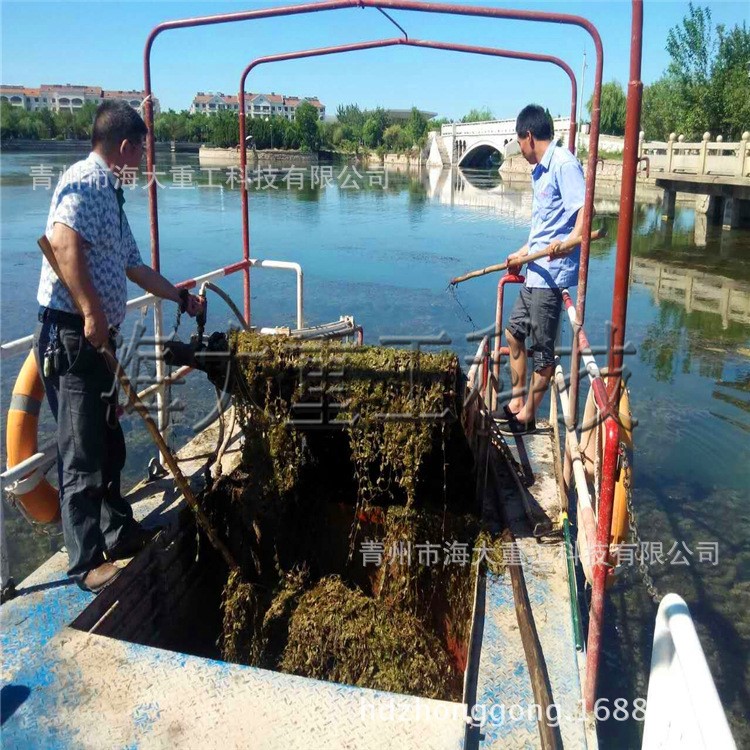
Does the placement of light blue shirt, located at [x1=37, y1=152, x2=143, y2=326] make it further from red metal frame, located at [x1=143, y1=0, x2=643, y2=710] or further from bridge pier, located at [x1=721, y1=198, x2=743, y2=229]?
bridge pier, located at [x1=721, y1=198, x2=743, y2=229]

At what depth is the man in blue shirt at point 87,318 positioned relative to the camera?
9.13ft

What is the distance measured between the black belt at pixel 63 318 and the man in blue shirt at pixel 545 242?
258cm

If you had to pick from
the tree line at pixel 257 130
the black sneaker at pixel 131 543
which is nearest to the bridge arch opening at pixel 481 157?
the tree line at pixel 257 130

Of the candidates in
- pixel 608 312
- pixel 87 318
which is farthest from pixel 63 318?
pixel 608 312

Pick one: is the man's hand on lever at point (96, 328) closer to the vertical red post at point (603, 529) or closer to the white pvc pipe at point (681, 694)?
the vertical red post at point (603, 529)

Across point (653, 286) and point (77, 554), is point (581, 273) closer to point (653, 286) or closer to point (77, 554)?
point (77, 554)

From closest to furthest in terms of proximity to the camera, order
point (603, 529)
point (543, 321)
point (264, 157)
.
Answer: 1. point (603, 529)
2. point (543, 321)
3. point (264, 157)

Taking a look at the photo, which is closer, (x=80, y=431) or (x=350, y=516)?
(x=80, y=431)

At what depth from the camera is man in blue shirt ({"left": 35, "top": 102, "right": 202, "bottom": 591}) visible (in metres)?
2.78

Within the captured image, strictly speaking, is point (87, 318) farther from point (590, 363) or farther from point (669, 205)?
point (669, 205)

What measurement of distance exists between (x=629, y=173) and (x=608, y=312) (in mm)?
11164

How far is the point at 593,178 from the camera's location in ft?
11.0

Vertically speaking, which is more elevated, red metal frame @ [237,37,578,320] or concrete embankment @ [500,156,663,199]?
concrete embankment @ [500,156,663,199]

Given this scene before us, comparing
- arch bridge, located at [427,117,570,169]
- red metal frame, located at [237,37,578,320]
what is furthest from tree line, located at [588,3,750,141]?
red metal frame, located at [237,37,578,320]
